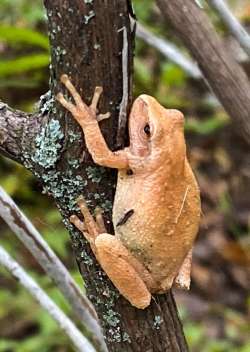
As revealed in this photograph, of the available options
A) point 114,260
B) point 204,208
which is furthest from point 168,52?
point 204,208

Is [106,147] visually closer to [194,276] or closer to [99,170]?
[99,170]

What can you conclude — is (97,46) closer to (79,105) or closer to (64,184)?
(79,105)

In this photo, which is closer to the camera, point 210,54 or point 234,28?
point 210,54

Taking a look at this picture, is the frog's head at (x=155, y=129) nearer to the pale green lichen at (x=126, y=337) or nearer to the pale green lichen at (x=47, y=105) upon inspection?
the pale green lichen at (x=47, y=105)

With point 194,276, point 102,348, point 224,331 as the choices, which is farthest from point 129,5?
A: point 194,276

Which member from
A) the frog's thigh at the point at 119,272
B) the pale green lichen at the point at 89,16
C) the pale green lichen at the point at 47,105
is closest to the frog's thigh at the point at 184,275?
the frog's thigh at the point at 119,272

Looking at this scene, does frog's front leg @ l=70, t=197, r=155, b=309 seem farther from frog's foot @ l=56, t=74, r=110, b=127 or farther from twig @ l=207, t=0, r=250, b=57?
twig @ l=207, t=0, r=250, b=57
